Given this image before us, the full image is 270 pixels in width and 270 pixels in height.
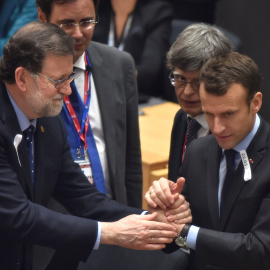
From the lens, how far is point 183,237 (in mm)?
2740

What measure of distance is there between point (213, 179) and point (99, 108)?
0.85 meters

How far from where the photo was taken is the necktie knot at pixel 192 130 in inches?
127

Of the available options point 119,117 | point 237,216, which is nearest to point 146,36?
point 119,117

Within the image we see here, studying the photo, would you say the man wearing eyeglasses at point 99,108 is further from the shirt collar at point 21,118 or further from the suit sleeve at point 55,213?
the shirt collar at point 21,118

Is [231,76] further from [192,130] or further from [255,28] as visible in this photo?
[255,28]

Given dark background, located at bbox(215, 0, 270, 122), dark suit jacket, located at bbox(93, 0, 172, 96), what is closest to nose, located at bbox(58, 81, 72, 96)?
dark suit jacket, located at bbox(93, 0, 172, 96)

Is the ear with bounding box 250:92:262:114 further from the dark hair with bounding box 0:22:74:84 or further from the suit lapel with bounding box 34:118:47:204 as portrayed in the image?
the suit lapel with bounding box 34:118:47:204

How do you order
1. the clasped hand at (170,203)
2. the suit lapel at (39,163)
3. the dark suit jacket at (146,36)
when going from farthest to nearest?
the dark suit jacket at (146,36), the suit lapel at (39,163), the clasped hand at (170,203)

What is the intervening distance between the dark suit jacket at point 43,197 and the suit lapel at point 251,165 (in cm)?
56

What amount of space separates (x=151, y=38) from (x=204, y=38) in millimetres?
2091

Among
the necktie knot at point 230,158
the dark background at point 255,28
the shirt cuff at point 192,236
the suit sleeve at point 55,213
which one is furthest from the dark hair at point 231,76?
the dark background at point 255,28

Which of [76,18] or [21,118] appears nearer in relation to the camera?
[21,118]

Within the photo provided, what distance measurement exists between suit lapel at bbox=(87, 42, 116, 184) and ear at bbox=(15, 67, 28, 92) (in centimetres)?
66

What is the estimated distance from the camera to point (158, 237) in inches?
112
